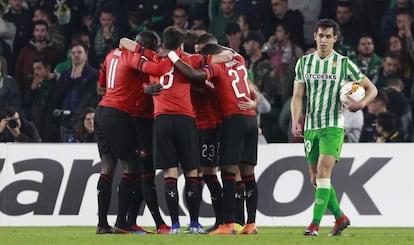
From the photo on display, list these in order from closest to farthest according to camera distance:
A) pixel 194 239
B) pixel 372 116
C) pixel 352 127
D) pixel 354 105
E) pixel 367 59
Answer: pixel 194 239 → pixel 354 105 → pixel 352 127 → pixel 372 116 → pixel 367 59

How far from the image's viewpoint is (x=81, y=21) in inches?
992

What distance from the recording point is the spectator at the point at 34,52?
24.3m

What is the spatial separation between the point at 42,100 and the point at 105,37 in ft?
5.67

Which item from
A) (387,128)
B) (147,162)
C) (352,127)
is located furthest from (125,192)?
(352,127)

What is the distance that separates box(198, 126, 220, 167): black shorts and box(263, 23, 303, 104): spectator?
6264mm

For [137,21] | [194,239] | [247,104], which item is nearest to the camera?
[194,239]

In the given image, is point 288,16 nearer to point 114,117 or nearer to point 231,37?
point 231,37

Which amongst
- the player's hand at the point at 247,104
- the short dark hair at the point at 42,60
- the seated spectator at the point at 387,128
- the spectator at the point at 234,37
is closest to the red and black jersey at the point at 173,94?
the player's hand at the point at 247,104

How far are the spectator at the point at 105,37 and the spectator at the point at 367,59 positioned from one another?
4.33m

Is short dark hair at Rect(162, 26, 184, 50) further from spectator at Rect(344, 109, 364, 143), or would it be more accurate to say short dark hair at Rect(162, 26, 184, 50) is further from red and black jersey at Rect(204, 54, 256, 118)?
spectator at Rect(344, 109, 364, 143)

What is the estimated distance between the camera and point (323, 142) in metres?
15.6

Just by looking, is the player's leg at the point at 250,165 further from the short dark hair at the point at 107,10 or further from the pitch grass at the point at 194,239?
the short dark hair at the point at 107,10

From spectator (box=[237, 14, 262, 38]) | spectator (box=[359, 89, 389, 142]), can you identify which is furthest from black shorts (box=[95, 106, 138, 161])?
spectator (box=[237, 14, 262, 38])

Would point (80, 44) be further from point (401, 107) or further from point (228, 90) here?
point (228, 90)
